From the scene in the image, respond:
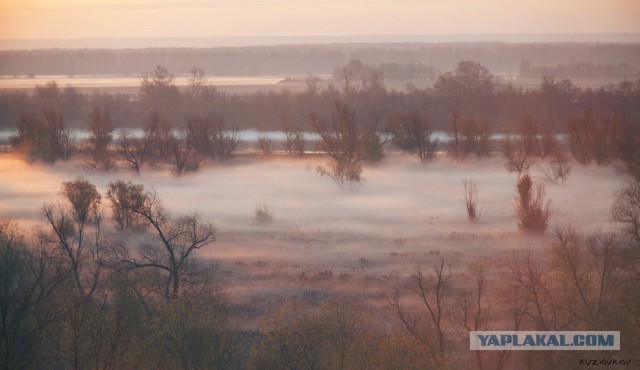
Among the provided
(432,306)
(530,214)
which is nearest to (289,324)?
(432,306)

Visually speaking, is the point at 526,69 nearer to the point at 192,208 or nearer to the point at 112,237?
the point at 192,208

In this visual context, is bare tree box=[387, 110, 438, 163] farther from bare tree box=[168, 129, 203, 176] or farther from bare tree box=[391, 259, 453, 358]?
bare tree box=[391, 259, 453, 358]

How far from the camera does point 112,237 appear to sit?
Answer: 28.7 m

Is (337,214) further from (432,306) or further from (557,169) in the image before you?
(432,306)

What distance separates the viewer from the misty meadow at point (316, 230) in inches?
623

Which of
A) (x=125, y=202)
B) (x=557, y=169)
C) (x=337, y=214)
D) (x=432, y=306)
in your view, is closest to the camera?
(x=432, y=306)

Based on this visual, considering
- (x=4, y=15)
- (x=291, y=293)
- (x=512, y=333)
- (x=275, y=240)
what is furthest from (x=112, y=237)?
(x=4, y=15)

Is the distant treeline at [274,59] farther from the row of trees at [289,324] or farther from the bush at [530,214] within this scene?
the row of trees at [289,324]

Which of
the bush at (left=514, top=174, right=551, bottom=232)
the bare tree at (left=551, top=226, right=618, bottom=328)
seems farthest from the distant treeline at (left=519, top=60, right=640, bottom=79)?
the bare tree at (left=551, top=226, right=618, bottom=328)

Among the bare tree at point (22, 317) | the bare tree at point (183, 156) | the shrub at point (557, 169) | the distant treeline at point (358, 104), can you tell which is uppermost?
the distant treeline at point (358, 104)

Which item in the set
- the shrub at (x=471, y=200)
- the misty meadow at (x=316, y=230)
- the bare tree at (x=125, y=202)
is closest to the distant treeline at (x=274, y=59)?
the misty meadow at (x=316, y=230)

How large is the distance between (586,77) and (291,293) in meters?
83.9

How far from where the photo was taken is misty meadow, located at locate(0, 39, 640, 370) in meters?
15.8

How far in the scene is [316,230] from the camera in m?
30.9
